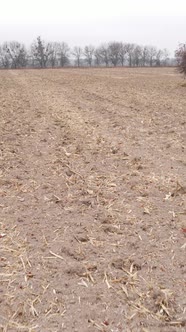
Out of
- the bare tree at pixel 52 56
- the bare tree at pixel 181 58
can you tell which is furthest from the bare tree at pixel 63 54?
the bare tree at pixel 181 58

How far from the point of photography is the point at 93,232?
3965 mm

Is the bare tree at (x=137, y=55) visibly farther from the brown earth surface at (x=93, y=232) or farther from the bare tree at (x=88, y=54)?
the brown earth surface at (x=93, y=232)

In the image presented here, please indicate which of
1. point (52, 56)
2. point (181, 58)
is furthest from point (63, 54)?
point (181, 58)

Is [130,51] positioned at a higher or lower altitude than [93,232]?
higher

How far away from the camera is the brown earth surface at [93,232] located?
9.32 feet

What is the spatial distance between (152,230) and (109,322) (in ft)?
4.75

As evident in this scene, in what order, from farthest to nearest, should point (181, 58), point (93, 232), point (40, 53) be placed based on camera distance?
point (40, 53), point (181, 58), point (93, 232)

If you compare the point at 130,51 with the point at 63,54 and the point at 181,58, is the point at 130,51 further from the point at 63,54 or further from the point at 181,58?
the point at 181,58

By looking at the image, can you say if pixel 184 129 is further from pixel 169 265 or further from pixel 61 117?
pixel 169 265

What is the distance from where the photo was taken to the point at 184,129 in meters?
8.37

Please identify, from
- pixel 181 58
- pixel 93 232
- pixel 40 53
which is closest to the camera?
pixel 93 232

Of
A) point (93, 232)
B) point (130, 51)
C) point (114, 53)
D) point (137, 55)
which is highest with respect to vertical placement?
point (130, 51)

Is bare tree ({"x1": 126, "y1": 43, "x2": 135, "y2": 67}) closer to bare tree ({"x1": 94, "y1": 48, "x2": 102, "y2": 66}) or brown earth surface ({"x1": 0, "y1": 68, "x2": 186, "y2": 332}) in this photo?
bare tree ({"x1": 94, "y1": 48, "x2": 102, "y2": 66})

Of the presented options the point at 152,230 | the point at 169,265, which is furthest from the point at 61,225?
the point at 169,265
